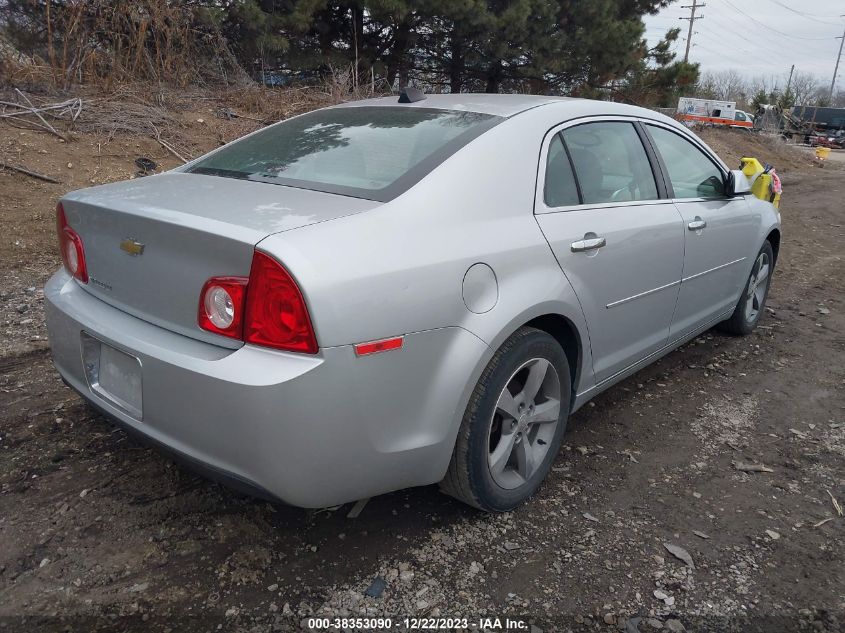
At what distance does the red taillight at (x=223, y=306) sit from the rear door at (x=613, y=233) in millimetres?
1229

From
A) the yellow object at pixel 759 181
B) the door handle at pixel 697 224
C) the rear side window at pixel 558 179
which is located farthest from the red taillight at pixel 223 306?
the yellow object at pixel 759 181

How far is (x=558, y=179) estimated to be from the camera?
2.76 meters

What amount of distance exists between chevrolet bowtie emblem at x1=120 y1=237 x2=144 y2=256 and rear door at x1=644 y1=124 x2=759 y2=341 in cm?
265

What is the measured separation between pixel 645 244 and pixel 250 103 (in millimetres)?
8359

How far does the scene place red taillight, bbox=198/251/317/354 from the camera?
1.83m

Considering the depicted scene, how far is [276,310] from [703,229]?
8.88 feet

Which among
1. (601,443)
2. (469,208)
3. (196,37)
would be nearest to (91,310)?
(469,208)

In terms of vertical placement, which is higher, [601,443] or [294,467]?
[294,467]

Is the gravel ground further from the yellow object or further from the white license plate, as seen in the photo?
the yellow object

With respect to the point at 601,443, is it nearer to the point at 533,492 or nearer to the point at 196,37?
the point at 533,492

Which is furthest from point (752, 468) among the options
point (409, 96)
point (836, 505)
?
point (409, 96)

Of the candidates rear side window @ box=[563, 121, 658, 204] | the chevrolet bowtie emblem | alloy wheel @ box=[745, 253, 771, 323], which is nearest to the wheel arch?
rear side window @ box=[563, 121, 658, 204]

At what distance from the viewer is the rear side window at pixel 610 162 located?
2936 mm

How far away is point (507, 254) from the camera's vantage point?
234 cm
